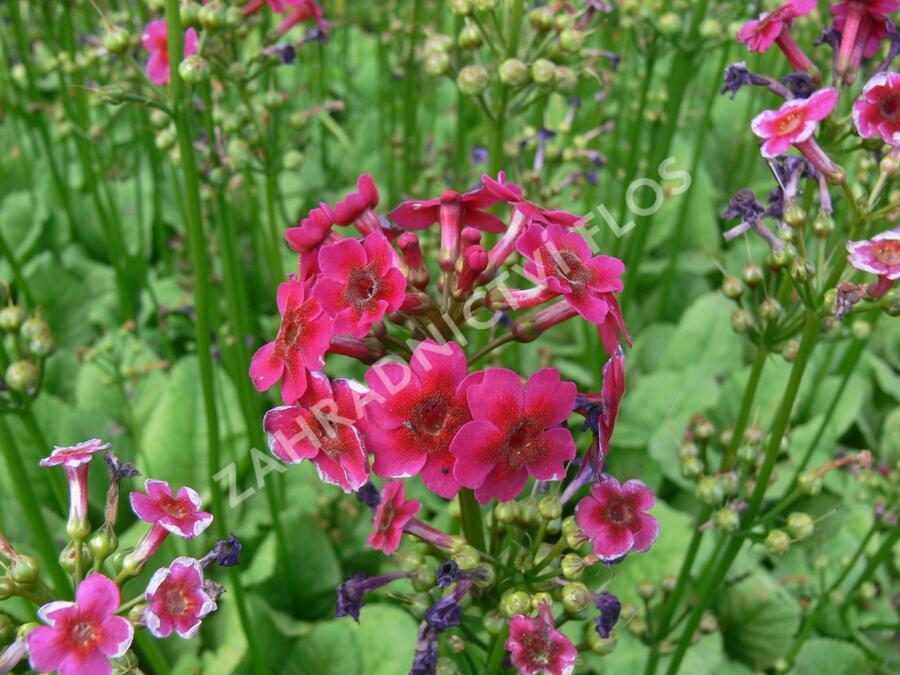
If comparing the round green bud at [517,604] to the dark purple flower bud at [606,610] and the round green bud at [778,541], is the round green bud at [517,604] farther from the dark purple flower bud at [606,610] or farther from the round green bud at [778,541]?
the round green bud at [778,541]

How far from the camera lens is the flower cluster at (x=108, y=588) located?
3.89 feet

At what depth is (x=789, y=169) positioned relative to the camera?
1.92 metres

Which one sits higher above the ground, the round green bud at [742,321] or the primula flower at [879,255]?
the primula flower at [879,255]

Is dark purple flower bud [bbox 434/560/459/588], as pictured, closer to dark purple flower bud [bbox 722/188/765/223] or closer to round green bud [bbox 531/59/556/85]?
dark purple flower bud [bbox 722/188/765/223]

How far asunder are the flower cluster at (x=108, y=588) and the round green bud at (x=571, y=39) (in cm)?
166

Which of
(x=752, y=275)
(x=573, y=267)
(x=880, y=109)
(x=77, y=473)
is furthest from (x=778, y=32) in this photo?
(x=77, y=473)

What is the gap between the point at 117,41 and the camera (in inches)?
88.0

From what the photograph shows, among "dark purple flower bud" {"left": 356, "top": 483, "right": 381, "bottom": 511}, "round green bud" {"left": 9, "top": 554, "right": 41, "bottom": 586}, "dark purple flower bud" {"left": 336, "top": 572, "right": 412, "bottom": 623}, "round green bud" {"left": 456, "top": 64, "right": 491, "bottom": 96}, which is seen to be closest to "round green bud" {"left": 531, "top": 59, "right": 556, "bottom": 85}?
"round green bud" {"left": 456, "top": 64, "right": 491, "bottom": 96}

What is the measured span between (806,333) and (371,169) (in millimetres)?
3537

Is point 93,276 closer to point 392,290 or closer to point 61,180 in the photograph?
point 61,180

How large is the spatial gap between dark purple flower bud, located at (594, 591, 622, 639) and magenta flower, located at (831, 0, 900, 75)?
50.9 inches

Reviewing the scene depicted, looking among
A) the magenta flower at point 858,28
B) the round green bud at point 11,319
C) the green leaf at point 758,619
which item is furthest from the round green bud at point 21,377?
the green leaf at point 758,619

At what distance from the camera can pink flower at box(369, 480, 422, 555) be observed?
1614 millimetres

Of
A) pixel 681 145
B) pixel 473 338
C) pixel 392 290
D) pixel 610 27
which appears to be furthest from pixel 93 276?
pixel 392 290
